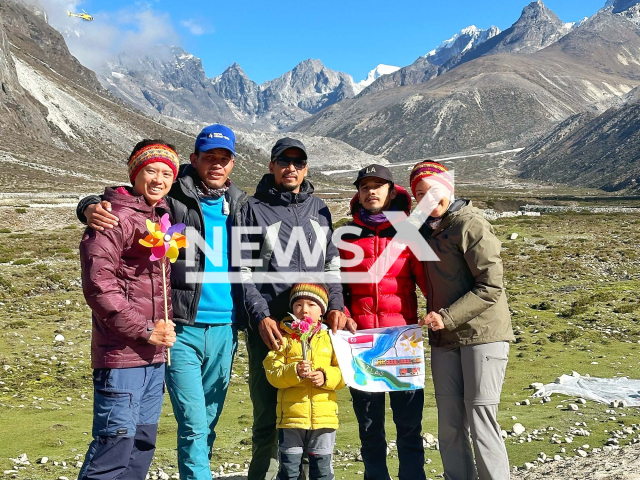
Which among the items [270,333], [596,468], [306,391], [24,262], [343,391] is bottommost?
[343,391]

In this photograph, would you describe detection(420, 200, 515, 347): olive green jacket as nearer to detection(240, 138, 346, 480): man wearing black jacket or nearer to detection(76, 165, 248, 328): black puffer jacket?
detection(240, 138, 346, 480): man wearing black jacket

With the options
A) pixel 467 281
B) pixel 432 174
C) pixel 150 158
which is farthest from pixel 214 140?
pixel 467 281

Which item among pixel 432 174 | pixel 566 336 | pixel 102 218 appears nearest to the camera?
Answer: pixel 102 218

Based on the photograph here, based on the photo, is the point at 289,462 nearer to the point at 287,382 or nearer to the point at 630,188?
the point at 287,382

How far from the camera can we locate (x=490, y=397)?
17.5 ft

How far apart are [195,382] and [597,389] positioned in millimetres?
8396

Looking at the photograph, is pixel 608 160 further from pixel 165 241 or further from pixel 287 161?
pixel 165 241

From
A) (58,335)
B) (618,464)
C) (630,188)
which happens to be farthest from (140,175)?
(630,188)

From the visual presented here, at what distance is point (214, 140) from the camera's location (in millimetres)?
5359

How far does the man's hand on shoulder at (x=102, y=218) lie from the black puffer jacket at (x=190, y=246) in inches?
17.0

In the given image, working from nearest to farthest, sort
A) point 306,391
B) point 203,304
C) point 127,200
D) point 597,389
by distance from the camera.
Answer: point 127,200 < point 203,304 < point 306,391 < point 597,389

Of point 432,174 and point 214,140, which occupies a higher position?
point 214,140

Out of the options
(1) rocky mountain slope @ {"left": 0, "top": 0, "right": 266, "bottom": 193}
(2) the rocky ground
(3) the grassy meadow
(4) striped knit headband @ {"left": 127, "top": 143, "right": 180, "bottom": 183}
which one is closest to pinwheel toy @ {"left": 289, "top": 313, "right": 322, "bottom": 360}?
→ (4) striped knit headband @ {"left": 127, "top": 143, "right": 180, "bottom": 183}

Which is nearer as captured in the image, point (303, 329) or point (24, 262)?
point (303, 329)
